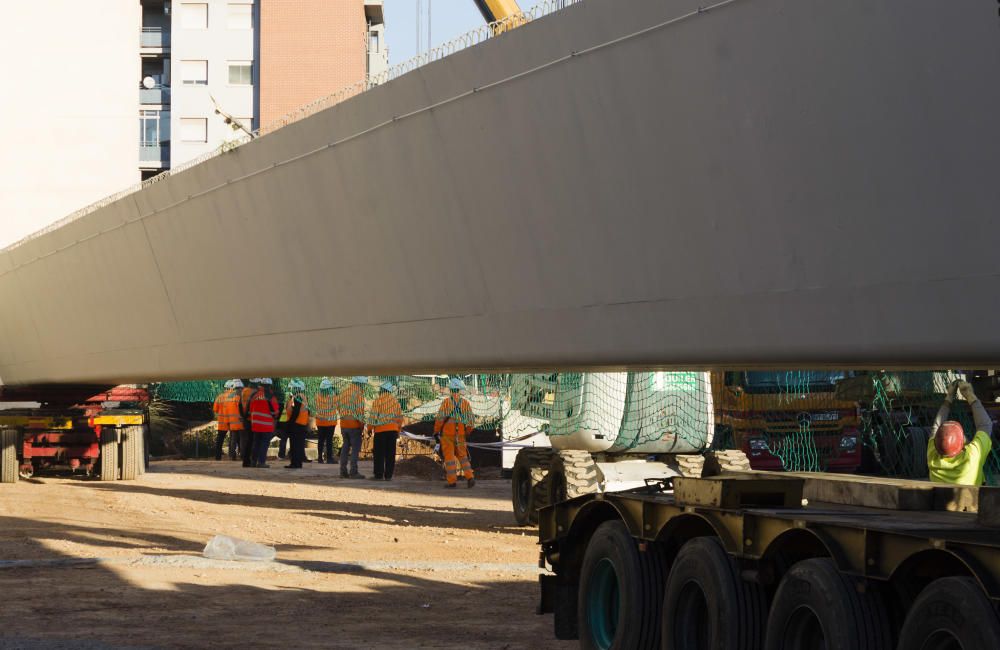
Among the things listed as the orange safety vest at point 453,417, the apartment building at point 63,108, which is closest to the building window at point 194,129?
the apartment building at point 63,108

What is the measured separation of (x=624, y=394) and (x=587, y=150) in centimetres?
742

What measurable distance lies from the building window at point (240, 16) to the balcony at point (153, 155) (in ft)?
22.3

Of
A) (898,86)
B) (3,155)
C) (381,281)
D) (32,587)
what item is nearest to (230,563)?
(32,587)

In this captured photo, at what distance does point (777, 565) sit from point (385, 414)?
20.2 meters

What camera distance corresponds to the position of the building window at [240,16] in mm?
68938

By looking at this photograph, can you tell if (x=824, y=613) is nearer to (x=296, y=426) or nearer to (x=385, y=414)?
(x=385, y=414)

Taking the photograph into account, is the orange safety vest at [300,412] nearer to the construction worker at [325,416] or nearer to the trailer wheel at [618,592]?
the construction worker at [325,416]

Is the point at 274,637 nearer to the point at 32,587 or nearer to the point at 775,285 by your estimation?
the point at 32,587

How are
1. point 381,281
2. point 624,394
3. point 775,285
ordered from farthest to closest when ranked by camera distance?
point 624,394 < point 381,281 < point 775,285

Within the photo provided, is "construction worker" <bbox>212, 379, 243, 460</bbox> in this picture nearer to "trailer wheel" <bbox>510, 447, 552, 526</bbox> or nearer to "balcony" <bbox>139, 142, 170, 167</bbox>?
"trailer wheel" <bbox>510, 447, 552, 526</bbox>

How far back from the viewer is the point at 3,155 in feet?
91.7

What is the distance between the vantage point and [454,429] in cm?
2595

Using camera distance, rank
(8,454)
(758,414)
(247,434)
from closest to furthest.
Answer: (758,414)
(8,454)
(247,434)

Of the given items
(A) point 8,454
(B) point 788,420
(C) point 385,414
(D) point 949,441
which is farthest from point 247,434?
(D) point 949,441
